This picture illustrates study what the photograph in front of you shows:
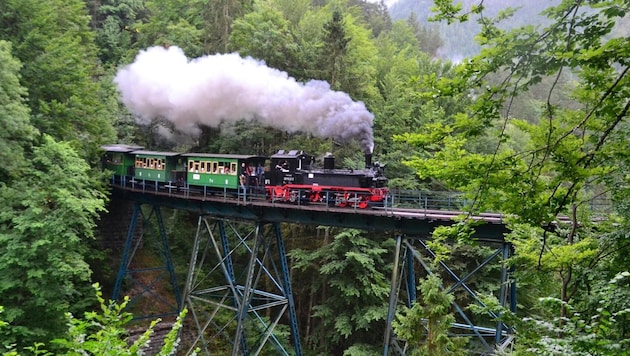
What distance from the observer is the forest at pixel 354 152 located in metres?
4.38

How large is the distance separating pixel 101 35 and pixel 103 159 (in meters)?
15.3

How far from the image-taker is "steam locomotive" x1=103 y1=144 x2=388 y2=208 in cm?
1508

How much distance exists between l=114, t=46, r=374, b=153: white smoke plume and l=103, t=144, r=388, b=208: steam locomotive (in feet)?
5.22

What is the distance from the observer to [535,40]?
13.1 ft

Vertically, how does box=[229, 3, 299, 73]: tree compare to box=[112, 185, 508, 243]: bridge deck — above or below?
above

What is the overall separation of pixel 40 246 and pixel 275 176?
299 inches

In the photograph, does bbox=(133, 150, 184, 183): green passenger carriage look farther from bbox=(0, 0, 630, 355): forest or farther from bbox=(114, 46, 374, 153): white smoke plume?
bbox=(114, 46, 374, 153): white smoke plume

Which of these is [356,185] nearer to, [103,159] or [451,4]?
[451,4]

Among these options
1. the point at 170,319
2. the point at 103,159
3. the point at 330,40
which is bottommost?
the point at 170,319

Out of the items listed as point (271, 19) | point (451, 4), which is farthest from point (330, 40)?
point (451, 4)

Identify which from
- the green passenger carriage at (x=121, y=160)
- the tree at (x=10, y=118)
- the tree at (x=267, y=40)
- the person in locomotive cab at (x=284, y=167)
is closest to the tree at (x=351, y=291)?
the person in locomotive cab at (x=284, y=167)

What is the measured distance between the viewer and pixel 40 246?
13.1 metres

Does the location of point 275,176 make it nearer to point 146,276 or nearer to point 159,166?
point 159,166

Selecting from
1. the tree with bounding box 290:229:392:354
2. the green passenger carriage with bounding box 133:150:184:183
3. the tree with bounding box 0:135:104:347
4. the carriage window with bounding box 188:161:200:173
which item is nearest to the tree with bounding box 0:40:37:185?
the tree with bounding box 0:135:104:347
